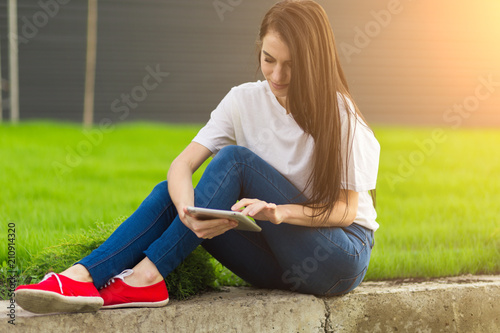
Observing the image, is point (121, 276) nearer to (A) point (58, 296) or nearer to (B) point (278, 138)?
(A) point (58, 296)

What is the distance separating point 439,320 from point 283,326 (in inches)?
27.2

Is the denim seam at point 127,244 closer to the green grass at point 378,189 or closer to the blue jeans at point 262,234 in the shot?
the blue jeans at point 262,234

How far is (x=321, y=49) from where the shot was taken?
233cm

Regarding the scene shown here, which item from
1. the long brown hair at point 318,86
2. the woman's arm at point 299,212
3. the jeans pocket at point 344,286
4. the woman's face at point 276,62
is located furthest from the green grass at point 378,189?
the woman's face at point 276,62

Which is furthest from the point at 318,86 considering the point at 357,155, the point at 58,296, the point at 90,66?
the point at 90,66

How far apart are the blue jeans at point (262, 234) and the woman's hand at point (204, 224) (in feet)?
0.25

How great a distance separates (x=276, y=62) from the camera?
2.36m

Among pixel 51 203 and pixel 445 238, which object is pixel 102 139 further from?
pixel 445 238

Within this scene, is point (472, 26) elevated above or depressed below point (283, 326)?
above

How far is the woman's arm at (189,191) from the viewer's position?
2219 millimetres

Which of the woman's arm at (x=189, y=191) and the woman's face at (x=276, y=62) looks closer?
the woman's arm at (x=189, y=191)

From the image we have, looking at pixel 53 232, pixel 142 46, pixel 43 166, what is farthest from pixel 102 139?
pixel 53 232

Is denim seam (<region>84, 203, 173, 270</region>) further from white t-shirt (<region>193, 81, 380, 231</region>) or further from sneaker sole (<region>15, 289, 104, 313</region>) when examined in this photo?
white t-shirt (<region>193, 81, 380, 231</region>)

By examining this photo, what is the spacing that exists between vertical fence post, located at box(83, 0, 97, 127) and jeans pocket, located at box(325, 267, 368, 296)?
280 inches
